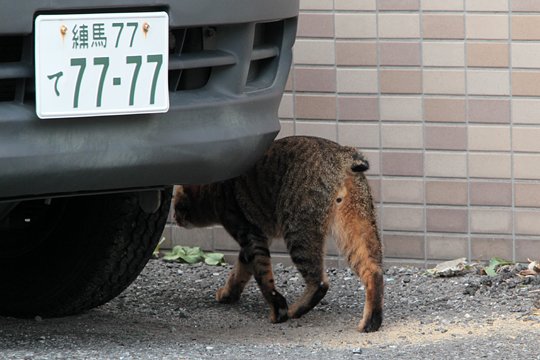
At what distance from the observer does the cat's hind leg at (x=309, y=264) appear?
4902mm

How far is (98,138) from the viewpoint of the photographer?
3748 mm

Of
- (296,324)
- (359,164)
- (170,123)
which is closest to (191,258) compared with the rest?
(296,324)

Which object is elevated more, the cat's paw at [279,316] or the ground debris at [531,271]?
the ground debris at [531,271]

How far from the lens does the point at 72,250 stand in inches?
189

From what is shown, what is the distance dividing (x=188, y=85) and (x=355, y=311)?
5.36 ft

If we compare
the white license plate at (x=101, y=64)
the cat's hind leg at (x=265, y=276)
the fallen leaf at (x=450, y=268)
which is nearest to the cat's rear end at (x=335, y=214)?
the cat's hind leg at (x=265, y=276)

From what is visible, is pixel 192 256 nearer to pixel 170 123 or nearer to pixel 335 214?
pixel 335 214

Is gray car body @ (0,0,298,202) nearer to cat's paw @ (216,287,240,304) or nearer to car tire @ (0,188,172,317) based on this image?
car tire @ (0,188,172,317)

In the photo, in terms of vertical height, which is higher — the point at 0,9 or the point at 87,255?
the point at 0,9

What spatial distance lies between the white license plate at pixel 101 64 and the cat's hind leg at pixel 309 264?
128 centimetres

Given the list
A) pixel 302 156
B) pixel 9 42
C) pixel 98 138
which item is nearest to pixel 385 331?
pixel 302 156

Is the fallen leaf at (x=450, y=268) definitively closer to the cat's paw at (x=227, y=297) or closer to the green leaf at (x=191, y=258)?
the cat's paw at (x=227, y=297)

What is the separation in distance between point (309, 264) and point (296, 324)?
0.90 feet

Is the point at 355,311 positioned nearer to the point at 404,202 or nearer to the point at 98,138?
the point at 404,202
